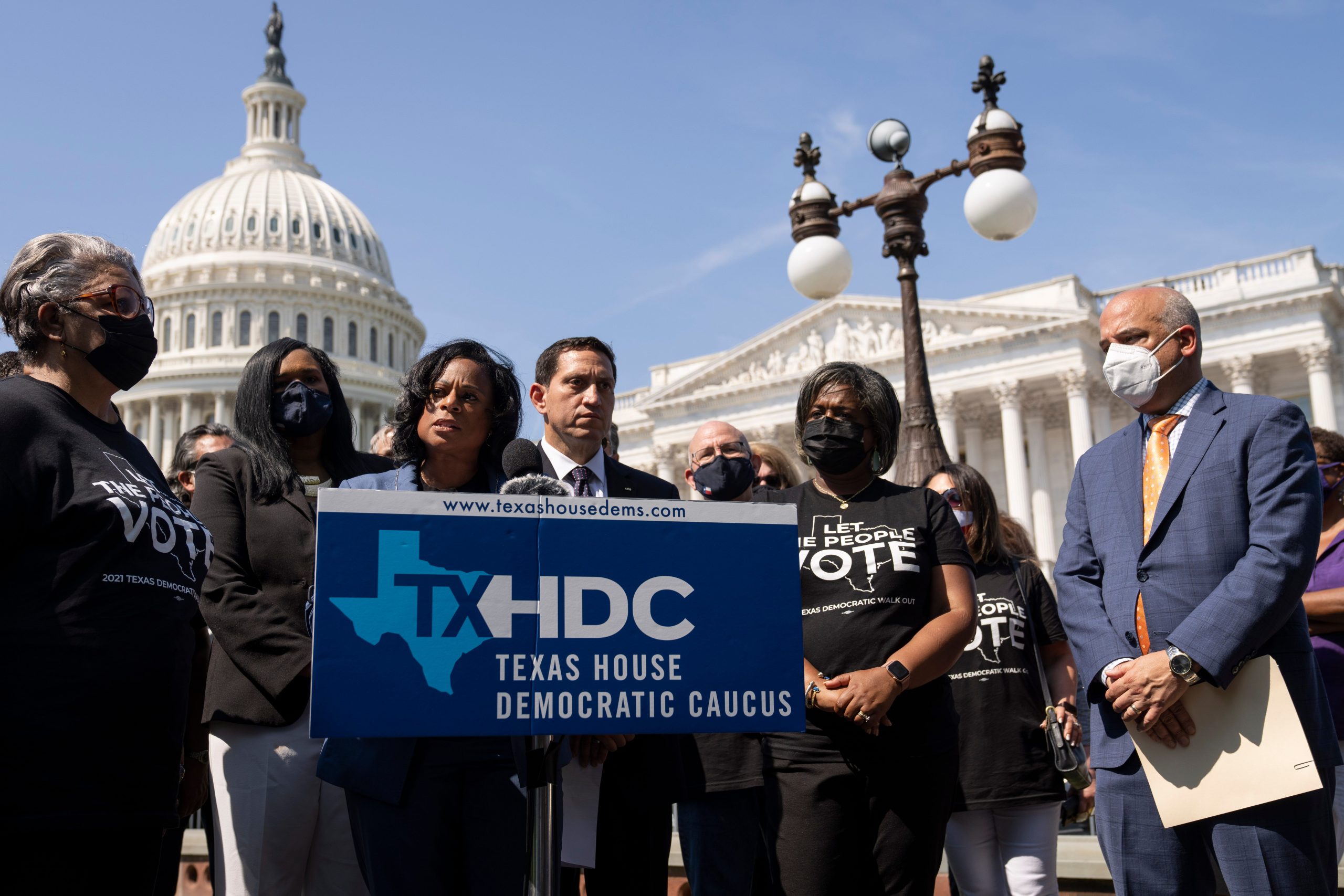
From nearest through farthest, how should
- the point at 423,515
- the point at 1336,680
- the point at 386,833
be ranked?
the point at 423,515 < the point at 386,833 < the point at 1336,680

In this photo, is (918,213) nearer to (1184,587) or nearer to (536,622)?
(1184,587)

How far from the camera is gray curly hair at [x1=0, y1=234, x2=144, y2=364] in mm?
2957

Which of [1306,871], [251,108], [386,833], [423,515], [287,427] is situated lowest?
[1306,871]

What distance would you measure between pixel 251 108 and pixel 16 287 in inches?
3849

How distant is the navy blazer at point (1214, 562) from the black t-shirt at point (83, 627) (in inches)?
101

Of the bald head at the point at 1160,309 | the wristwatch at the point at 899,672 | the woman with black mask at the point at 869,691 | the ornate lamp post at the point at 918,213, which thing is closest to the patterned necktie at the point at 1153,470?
the bald head at the point at 1160,309

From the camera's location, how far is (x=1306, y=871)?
3.05 metres

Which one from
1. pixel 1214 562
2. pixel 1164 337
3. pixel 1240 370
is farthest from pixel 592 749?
pixel 1240 370

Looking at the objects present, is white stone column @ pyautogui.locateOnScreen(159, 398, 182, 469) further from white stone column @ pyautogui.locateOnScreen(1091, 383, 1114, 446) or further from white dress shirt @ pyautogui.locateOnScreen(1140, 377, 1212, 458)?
white dress shirt @ pyautogui.locateOnScreen(1140, 377, 1212, 458)

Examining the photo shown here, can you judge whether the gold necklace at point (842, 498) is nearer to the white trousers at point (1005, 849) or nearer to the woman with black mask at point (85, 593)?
the white trousers at point (1005, 849)

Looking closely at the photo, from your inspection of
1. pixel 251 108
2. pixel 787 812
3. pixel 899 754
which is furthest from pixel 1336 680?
pixel 251 108

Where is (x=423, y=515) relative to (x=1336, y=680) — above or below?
above

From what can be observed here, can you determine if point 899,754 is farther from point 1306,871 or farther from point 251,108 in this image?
point 251,108

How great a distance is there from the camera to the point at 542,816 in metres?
2.39
